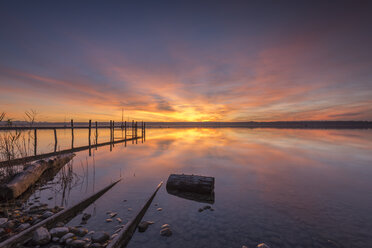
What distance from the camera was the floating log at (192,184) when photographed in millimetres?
7004

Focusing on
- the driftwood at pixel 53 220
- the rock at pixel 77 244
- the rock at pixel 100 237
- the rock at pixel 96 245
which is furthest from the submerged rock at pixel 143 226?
the driftwood at pixel 53 220

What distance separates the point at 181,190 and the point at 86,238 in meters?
4.06

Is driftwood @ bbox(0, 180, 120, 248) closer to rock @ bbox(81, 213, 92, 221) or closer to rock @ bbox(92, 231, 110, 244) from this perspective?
rock @ bbox(81, 213, 92, 221)

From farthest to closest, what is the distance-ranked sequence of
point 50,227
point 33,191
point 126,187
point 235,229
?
1. point 126,187
2. point 33,191
3. point 235,229
4. point 50,227

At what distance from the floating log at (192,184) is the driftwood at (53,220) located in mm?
3002

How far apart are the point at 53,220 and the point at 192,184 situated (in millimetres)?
4747

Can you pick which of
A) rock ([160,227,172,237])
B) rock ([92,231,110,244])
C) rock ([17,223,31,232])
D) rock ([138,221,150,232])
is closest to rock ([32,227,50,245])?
rock ([17,223,31,232])

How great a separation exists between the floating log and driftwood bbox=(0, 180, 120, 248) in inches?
118

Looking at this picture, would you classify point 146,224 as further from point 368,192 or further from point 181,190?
point 368,192

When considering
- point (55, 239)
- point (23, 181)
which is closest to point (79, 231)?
point (55, 239)

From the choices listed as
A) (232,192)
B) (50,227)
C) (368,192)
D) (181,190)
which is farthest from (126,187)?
(368,192)

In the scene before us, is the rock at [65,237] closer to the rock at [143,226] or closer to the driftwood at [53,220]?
the driftwood at [53,220]

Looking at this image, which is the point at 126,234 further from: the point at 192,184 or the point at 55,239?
the point at 192,184

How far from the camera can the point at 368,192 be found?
7.59 m
